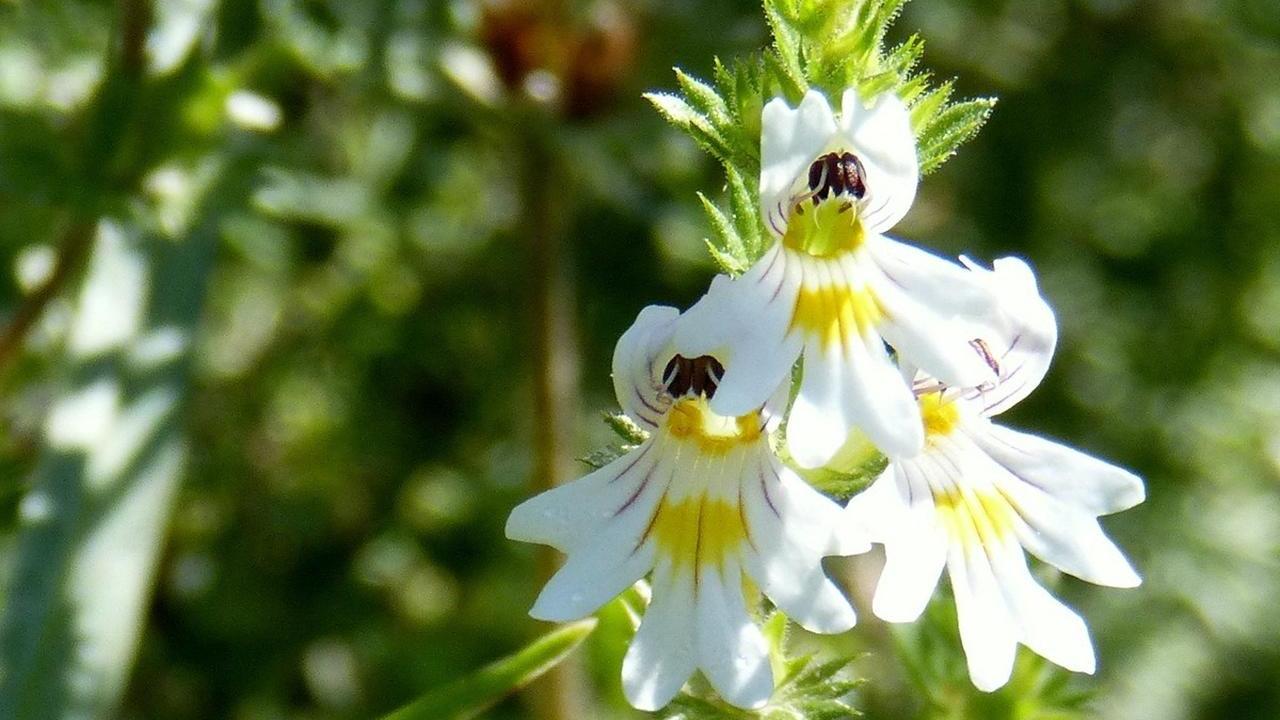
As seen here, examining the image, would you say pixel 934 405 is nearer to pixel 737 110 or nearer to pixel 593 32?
pixel 737 110

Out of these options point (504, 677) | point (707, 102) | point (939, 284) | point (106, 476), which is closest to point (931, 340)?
point (939, 284)

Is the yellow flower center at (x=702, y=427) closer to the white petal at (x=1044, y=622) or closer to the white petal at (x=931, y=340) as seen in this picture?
the white petal at (x=931, y=340)

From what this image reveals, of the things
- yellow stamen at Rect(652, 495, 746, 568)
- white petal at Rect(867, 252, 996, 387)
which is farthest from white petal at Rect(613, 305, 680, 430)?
white petal at Rect(867, 252, 996, 387)

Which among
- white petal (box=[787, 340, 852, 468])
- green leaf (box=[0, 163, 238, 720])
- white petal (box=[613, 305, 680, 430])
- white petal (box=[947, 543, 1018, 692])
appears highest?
white petal (box=[787, 340, 852, 468])

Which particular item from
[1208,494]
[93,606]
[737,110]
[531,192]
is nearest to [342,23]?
[531,192]

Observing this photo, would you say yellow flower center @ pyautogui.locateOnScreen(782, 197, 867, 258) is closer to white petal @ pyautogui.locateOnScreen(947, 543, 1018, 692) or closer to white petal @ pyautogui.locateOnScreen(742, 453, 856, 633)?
white petal @ pyautogui.locateOnScreen(742, 453, 856, 633)

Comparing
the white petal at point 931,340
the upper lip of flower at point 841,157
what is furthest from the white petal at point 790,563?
the upper lip of flower at point 841,157
